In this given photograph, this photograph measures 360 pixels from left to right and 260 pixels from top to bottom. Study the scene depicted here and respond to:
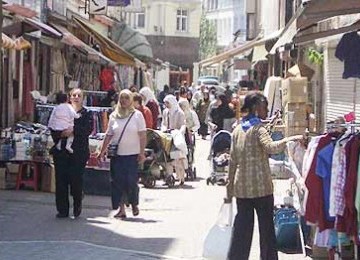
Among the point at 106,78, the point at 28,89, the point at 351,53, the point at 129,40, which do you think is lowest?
the point at 28,89

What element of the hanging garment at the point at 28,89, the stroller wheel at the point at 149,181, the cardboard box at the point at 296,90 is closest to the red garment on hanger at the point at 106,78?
the hanging garment at the point at 28,89

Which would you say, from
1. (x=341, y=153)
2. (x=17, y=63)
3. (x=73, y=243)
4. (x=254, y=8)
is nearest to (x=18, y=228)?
(x=73, y=243)

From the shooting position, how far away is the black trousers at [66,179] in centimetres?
1230

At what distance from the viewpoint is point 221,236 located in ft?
30.2

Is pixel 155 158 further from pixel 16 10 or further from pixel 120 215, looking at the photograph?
pixel 120 215

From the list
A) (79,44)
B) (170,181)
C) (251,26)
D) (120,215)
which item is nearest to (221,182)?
(170,181)

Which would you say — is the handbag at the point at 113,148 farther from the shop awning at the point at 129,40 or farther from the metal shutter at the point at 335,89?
the shop awning at the point at 129,40

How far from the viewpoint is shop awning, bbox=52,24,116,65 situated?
2019cm

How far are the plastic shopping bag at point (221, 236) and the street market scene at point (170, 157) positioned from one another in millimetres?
14

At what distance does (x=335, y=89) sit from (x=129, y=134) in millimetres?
5446

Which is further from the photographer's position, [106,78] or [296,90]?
[106,78]

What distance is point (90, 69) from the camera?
2816 cm

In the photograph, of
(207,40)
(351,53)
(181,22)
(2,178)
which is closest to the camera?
(351,53)

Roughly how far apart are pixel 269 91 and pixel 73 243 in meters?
10.6
